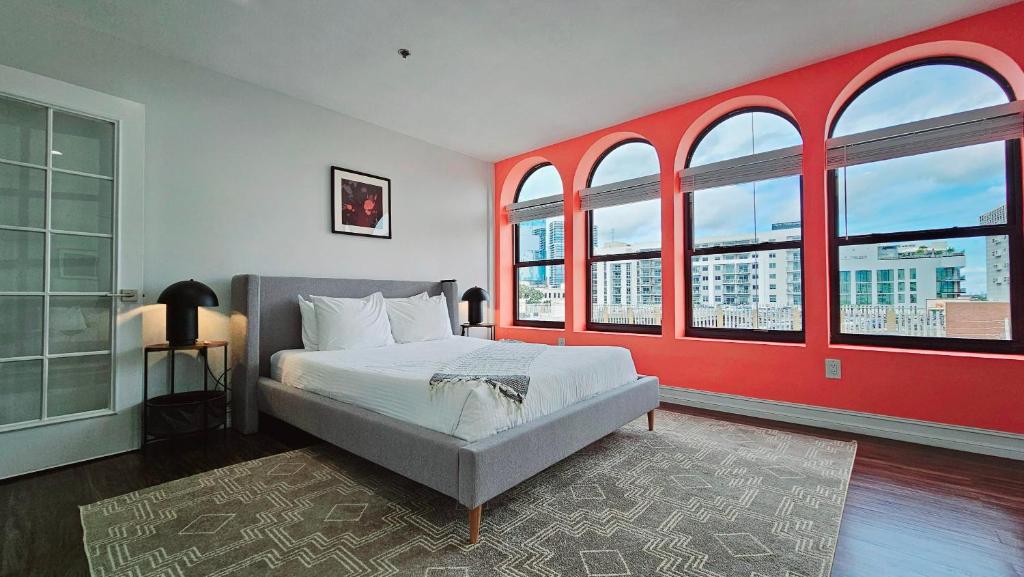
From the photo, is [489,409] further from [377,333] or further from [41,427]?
[41,427]

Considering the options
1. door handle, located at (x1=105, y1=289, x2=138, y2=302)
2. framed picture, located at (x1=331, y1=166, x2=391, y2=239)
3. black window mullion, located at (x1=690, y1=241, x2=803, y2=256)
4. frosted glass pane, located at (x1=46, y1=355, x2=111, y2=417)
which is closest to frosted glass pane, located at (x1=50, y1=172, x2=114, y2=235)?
door handle, located at (x1=105, y1=289, x2=138, y2=302)

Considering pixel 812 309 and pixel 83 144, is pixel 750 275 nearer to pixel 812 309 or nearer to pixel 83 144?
pixel 812 309

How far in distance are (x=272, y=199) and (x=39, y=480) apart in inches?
86.5

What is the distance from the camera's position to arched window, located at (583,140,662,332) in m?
4.27

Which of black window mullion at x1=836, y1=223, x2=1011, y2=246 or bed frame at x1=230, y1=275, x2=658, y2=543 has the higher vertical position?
black window mullion at x1=836, y1=223, x2=1011, y2=246

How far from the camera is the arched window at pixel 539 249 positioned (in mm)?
4988

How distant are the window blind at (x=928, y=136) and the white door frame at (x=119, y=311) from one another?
4782mm

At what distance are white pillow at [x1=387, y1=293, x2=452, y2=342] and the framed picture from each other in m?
0.73

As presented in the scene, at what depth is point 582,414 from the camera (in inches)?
91.4

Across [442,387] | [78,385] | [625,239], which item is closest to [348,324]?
[78,385]

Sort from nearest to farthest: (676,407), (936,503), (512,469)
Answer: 1. (512,469)
2. (936,503)
3. (676,407)

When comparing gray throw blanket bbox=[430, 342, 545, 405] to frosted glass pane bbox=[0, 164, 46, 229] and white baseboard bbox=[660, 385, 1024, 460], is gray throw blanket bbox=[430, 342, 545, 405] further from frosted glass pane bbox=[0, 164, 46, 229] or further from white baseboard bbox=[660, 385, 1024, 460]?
frosted glass pane bbox=[0, 164, 46, 229]

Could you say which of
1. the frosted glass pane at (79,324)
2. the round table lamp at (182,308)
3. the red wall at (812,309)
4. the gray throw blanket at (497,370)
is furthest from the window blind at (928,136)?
the frosted glass pane at (79,324)

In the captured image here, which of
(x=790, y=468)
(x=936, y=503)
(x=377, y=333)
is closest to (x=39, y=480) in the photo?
(x=377, y=333)
